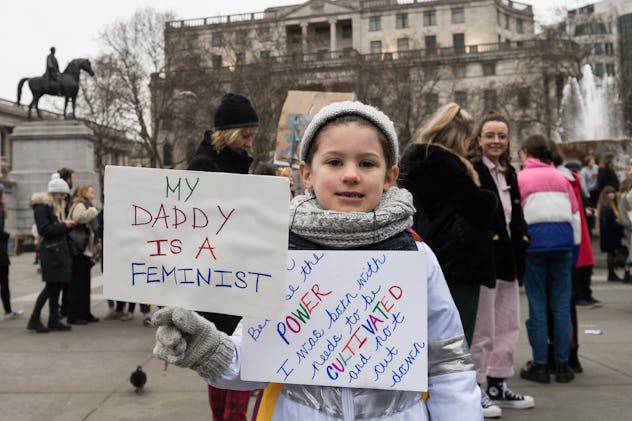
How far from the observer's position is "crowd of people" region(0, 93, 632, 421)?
1.76 meters

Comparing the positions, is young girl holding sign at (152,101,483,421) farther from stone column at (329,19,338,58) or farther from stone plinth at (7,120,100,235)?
stone column at (329,19,338,58)

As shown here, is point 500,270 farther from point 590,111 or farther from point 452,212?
point 590,111

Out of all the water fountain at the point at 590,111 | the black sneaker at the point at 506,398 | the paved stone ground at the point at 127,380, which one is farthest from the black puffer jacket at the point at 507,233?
the water fountain at the point at 590,111

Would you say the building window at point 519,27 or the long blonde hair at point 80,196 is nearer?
the long blonde hair at point 80,196

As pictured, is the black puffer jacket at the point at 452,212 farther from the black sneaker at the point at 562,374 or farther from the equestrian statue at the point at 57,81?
the equestrian statue at the point at 57,81

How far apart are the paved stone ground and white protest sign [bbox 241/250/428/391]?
2792mm

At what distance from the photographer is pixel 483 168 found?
432 cm

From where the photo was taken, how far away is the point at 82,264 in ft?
27.3

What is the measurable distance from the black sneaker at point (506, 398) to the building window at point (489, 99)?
148 feet

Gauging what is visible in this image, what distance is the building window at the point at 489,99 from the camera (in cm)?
4841

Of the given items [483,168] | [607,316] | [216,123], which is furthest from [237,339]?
[607,316]

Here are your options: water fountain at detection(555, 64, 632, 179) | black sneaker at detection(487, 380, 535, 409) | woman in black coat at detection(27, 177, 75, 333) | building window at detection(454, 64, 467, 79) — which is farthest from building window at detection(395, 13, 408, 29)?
black sneaker at detection(487, 380, 535, 409)

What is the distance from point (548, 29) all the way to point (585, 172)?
32896mm

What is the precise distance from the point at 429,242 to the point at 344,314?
2.16 meters
